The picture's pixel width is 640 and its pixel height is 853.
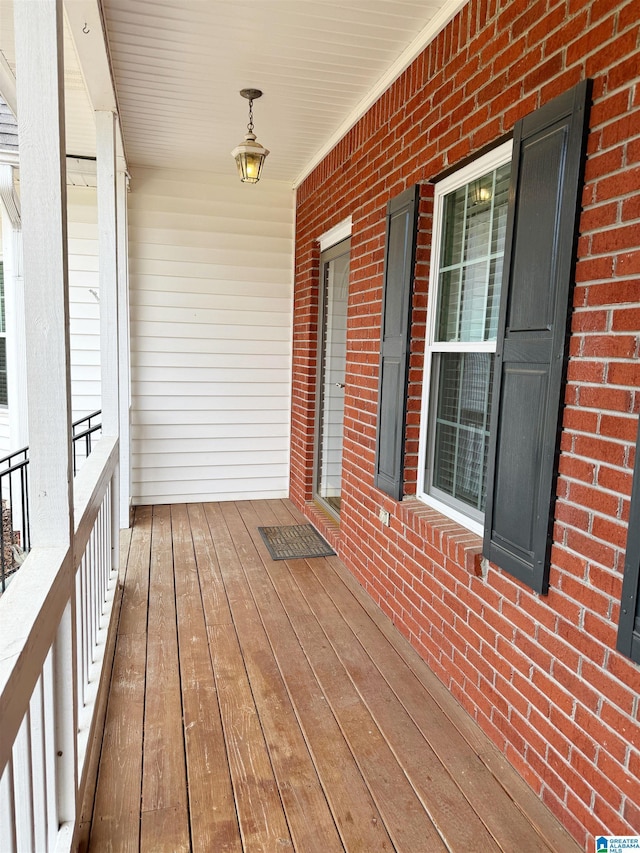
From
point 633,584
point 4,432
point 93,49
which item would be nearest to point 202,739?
point 633,584

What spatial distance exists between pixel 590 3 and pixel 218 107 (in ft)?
8.20

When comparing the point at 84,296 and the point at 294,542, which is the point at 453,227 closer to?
the point at 294,542

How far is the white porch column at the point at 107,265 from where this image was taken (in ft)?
10.2

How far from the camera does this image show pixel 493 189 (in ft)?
7.46

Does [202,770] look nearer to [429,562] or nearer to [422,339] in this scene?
[429,562]

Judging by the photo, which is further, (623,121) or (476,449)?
(476,449)

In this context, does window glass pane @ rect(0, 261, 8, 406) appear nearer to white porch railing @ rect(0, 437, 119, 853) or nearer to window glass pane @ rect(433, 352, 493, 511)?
white porch railing @ rect(0, 437, 119, 853)

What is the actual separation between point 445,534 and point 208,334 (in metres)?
3.33

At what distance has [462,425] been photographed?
254cm

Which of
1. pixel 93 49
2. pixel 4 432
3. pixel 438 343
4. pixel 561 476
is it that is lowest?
pixel 4 432

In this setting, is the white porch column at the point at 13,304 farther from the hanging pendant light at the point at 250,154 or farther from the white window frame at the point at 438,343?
the white window frame at the point at 438,343

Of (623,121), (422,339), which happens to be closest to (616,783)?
(623,121)

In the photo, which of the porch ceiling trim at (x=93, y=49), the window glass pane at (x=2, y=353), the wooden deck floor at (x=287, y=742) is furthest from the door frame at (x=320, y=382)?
the window glass pane at (x=2, y=353)

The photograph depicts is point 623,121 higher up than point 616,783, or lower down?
higher up
